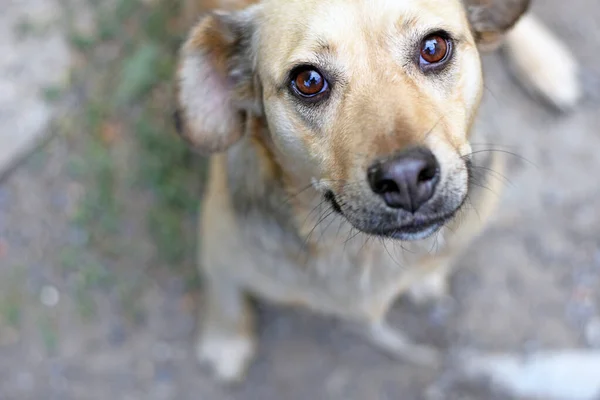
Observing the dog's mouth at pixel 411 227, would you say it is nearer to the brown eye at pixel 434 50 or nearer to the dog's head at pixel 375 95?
the dog's head at pixel 375 95

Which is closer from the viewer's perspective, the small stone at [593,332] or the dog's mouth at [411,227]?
the dog's mouth at [411,227]

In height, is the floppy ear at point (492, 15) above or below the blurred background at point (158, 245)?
above

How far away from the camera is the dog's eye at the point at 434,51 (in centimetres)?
223

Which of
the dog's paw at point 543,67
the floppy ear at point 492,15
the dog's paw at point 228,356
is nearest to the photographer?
the floppy ear at point 492,15

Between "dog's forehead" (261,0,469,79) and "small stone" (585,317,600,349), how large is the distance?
90.4 inches

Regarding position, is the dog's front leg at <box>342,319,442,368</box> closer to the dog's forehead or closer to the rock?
the rock

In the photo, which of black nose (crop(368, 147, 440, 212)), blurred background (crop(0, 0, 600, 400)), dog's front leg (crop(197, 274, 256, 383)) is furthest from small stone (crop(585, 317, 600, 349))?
black nose (crop(368, 147, 440, 212))

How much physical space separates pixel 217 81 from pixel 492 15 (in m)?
1.09

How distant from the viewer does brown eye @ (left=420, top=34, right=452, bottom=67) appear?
2234 mm

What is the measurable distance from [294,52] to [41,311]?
8.65ft

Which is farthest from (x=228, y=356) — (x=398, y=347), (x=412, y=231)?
(x=412, y=231)

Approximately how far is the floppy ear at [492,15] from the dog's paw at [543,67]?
58.7 inches

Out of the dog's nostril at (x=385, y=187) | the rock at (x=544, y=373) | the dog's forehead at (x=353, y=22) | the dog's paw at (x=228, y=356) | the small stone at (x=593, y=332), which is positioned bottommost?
the dog's paw at (x=228, y=356)

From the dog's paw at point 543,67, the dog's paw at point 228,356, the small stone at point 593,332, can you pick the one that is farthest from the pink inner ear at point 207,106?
the small stone at point 593,332
